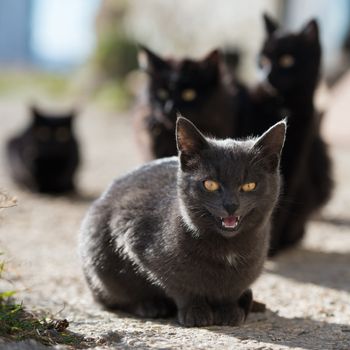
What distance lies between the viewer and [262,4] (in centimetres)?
1345

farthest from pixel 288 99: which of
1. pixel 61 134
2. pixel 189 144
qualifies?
pixel 61 134

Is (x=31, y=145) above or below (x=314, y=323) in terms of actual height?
above

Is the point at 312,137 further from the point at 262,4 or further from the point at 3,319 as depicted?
the point at 262,4

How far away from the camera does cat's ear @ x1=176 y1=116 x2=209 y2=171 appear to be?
3412 millimetres

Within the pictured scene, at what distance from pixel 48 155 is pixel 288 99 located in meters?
3.76

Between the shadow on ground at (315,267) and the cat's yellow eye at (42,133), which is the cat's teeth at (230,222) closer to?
the shadow on ground at (315,267)

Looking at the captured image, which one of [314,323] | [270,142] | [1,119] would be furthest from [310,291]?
[1,119]

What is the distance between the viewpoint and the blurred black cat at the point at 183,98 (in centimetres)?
542

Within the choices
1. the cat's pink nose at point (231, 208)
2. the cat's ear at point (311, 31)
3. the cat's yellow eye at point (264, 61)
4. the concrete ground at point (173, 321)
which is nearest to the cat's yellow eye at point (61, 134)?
the concrete ground at point (173, 321)

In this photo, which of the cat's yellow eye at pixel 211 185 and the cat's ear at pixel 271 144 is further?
the cat's ear at pixel 271 144

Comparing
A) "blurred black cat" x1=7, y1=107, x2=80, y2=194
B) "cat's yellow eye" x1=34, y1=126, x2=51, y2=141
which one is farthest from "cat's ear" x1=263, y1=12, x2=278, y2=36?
"cat's yellow eye" x1=34, y1=126, x2=51, y2=141

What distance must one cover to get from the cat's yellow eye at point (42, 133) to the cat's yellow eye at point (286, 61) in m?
3.74

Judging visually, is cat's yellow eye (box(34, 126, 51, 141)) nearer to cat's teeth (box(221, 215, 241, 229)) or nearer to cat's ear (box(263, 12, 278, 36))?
cat's ear (box(263, 12, 278, 36))

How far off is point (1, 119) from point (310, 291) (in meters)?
11.2
